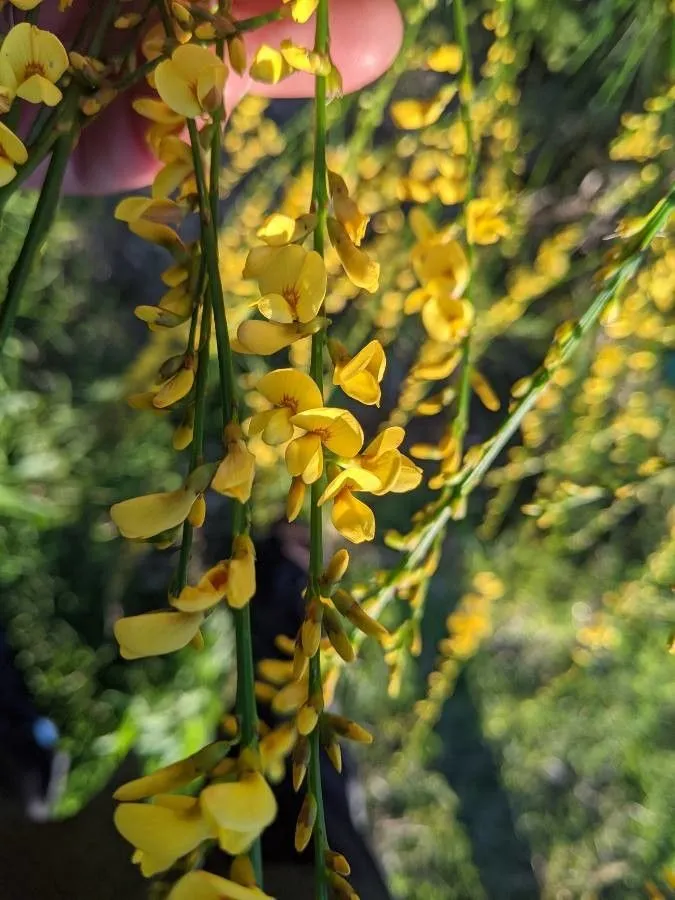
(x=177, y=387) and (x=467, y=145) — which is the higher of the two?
(x=467, y=145)

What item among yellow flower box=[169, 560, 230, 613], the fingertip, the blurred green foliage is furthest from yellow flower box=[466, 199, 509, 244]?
the blurred green foliage

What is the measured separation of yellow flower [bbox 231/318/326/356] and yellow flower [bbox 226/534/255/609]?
0.05m

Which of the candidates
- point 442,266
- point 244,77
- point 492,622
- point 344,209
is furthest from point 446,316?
point 492,622

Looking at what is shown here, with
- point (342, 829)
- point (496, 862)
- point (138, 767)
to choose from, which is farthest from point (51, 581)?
point (496, 862)

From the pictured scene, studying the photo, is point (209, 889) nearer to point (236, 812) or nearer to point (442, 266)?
point (236, 812)

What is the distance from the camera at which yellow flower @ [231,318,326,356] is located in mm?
205

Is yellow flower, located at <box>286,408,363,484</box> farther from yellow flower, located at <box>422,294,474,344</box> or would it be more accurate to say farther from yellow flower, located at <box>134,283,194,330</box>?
yellow flower, located at <box>422,294,474,344</box>

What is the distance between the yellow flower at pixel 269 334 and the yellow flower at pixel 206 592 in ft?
0.20

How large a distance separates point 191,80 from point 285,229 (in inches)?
2.0

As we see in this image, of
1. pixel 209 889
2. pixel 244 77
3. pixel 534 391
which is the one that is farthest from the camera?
pixel 244 77

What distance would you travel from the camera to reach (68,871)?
100 cm

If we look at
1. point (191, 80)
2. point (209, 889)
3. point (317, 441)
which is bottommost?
point (209, 889)

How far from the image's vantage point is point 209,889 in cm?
16

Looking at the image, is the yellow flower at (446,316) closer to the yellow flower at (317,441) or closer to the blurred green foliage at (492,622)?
the yellow flower at (317,441)
